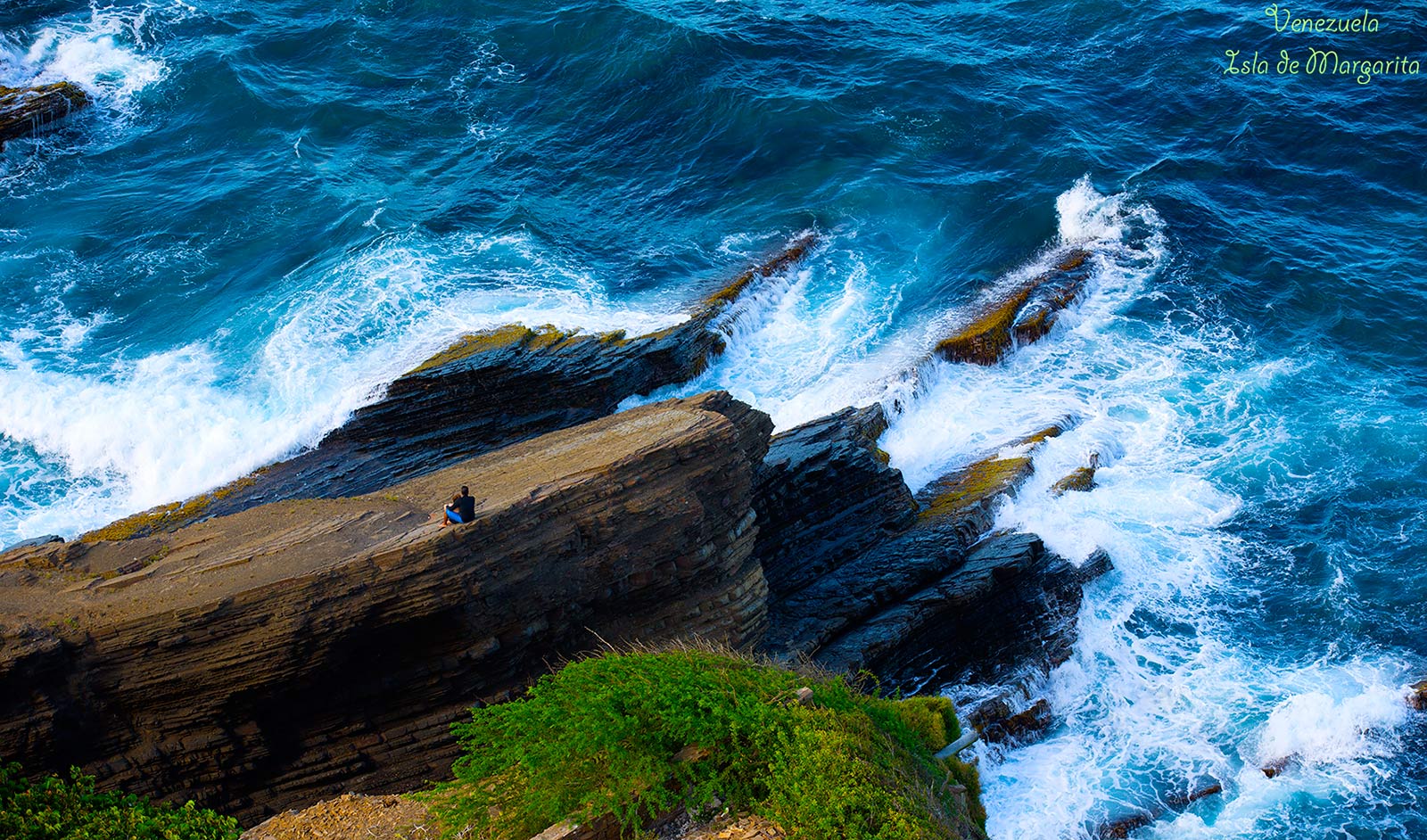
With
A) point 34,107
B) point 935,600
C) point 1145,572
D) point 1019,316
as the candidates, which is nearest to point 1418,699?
point 1145,572

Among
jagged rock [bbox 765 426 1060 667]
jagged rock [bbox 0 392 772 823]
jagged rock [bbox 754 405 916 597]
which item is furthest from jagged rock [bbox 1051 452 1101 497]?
jagged rock [bbox 0 392 772 823]

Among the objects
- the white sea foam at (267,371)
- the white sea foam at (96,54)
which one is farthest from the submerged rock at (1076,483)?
the white sea foam at (96,54)

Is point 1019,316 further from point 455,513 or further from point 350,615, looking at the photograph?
point 350,615

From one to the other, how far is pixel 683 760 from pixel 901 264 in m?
20.9

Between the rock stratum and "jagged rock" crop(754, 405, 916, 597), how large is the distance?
58 mm

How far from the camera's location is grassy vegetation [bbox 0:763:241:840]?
1344 centimetres

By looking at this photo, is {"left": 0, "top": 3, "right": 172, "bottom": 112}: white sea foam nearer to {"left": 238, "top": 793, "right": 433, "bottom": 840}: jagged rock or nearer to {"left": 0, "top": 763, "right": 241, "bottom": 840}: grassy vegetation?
{"left": 0, "top": 763, "right": 241, "bottom": 840}: grassy vegetation

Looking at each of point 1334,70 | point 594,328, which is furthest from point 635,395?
point 1334,70

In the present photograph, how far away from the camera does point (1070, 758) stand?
19219mm

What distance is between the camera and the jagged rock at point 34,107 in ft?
116

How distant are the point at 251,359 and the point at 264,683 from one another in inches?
552

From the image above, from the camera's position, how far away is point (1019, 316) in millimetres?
28734

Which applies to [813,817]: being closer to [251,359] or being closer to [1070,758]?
[1070,758]

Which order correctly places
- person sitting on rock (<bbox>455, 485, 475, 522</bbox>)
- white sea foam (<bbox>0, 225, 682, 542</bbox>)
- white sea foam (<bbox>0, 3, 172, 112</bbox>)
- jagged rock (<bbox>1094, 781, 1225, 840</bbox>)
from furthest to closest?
1. white sea foam (<bbox>0, 3, 172, 112</bbox>)
2. white sea foam (<bbox>0, 225, 682, 542</bbox>)
3. jagged rock (<bbox>1094, 781, 1225, 840</bbox>)
4. person sitting on rock (<bbox>455, 485, 475, 522</bbox>)
